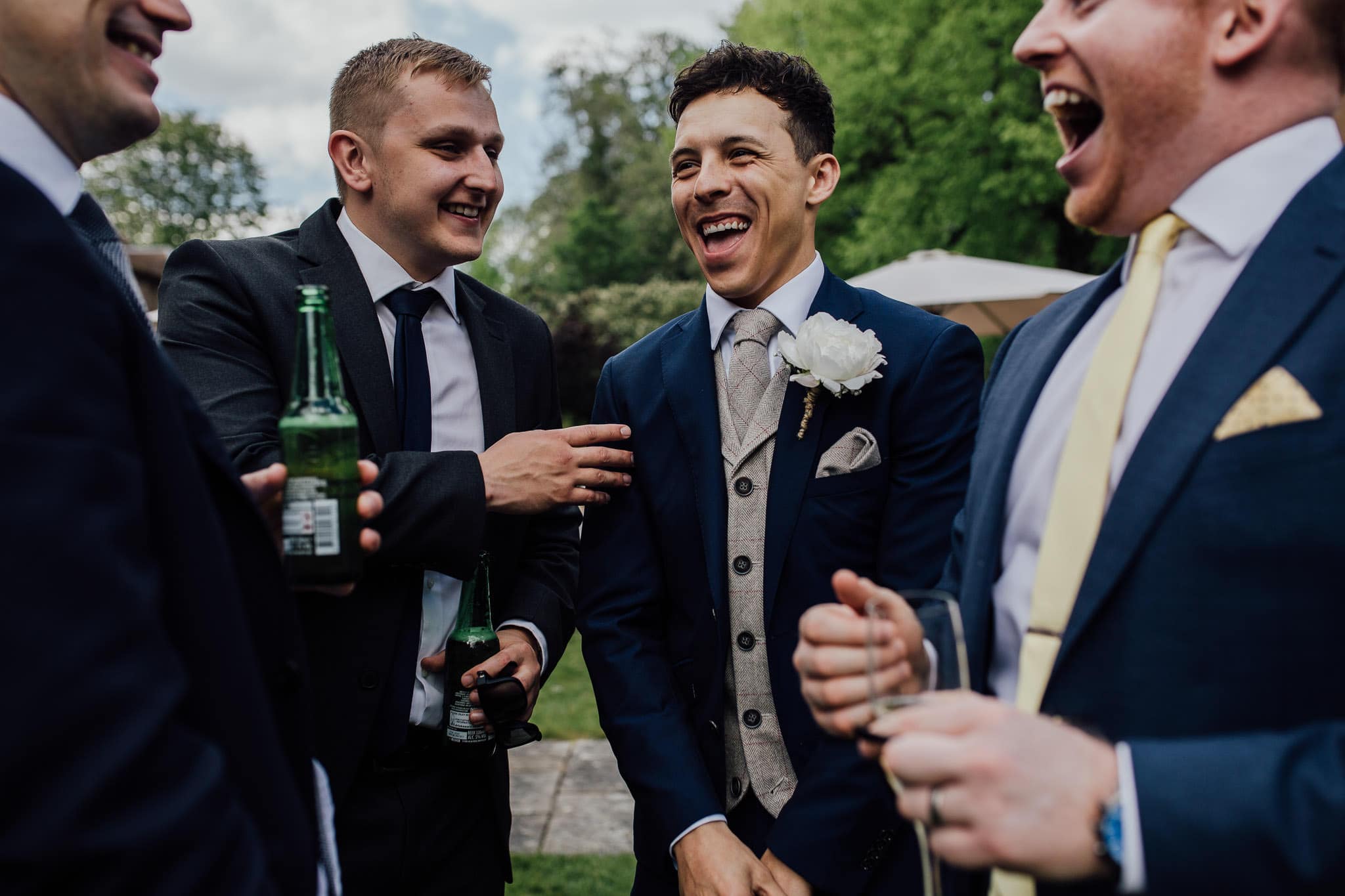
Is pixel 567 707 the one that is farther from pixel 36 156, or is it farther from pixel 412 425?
pixel 36 156

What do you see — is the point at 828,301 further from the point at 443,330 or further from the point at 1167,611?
the point at 1167,611

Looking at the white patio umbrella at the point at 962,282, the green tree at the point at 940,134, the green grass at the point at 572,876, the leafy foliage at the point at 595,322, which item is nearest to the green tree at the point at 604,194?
the leafy foliage at the point at 595,322

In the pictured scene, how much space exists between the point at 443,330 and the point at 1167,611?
226cm

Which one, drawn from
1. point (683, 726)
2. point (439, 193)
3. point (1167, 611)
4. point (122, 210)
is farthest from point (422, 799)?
point (122, 210)

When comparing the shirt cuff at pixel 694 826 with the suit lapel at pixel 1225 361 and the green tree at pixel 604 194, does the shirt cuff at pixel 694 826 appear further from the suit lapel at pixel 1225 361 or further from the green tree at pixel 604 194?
the green tree at pixel 604 194

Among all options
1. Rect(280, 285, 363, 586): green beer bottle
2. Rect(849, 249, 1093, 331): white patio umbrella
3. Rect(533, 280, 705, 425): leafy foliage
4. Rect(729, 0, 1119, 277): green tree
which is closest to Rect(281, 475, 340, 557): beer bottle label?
Rect(280, 285, 363, 586): green beer bottle

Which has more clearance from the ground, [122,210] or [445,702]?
[122,210]

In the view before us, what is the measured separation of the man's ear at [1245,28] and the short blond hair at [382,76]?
2.19 m

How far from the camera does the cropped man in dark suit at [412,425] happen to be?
2.51m

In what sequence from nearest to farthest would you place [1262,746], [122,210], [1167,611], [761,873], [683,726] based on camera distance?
[1262,746] < [1167,611] < [761,873] < [683,726] < [122,210]

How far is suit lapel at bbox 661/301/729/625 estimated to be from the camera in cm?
250

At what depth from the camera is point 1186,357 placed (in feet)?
4.71

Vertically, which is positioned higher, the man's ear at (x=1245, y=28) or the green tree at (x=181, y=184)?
the green tree at (x=181, y=184)

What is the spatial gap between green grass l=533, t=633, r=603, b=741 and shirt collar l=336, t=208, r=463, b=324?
392cm
